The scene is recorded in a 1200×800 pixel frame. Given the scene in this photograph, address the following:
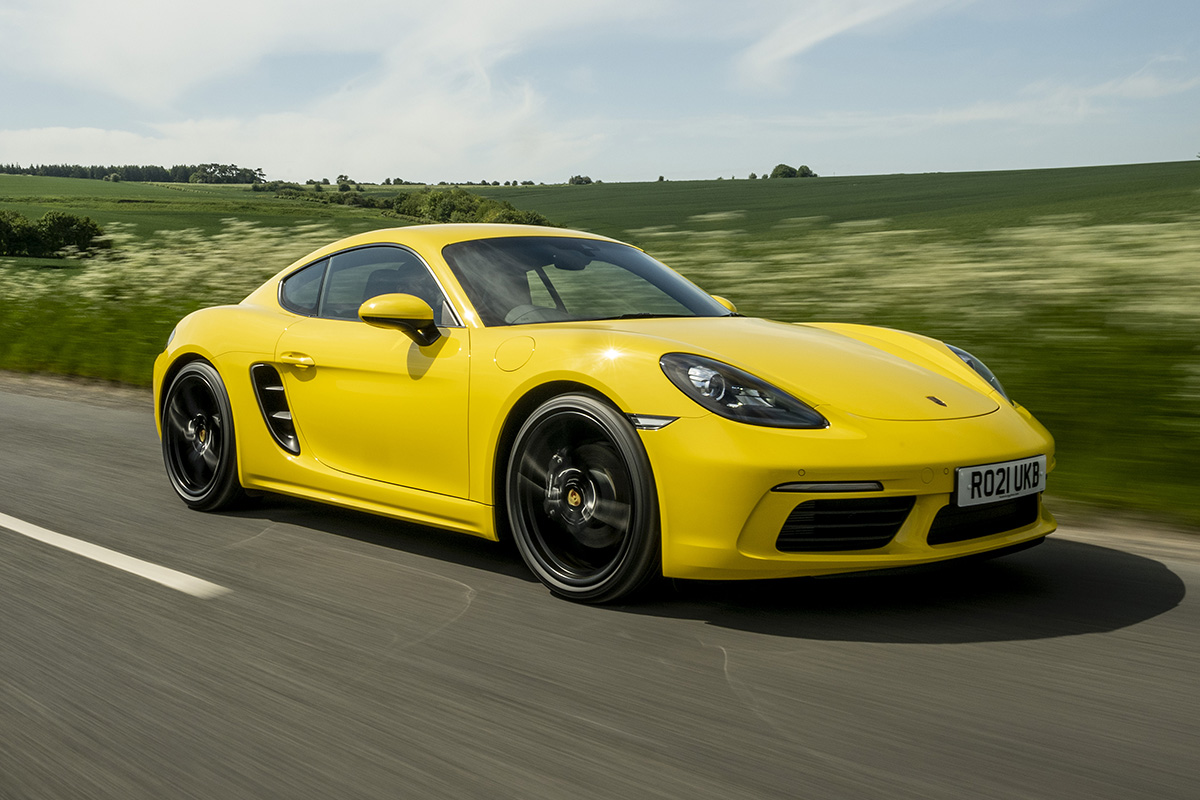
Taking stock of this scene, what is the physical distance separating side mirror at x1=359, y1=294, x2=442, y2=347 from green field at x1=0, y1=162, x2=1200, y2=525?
299cm

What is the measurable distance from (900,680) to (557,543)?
4.12 feet

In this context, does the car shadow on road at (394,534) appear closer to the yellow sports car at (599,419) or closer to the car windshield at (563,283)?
the yellow sports car at (599,419)

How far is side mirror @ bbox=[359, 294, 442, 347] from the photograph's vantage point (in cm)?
394

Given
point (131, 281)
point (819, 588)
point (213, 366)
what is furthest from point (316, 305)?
point (131, 281)

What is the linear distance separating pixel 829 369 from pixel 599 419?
30.6 inches

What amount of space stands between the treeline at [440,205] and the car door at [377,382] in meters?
6.84

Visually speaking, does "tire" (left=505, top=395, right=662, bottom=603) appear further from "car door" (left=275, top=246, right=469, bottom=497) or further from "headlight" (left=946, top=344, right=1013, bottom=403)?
"headlight" (left=946, top=344, right=1013, bottom=403)

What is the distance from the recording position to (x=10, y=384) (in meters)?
10.9

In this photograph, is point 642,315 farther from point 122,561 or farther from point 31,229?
point 31,229

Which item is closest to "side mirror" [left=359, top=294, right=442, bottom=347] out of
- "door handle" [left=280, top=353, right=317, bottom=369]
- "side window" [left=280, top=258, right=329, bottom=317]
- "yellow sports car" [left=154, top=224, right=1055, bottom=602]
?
"yellow sports car" [left=154, top=224, right=1055, bottom=602]

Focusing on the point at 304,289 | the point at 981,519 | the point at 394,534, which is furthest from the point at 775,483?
the point at 304,289

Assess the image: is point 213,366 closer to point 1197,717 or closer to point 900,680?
point 900,680

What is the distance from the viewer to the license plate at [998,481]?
3271 mm

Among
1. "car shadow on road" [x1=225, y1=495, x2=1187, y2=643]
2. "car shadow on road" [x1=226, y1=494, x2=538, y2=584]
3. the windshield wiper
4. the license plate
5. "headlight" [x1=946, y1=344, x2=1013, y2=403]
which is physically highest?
the windshield wiper
